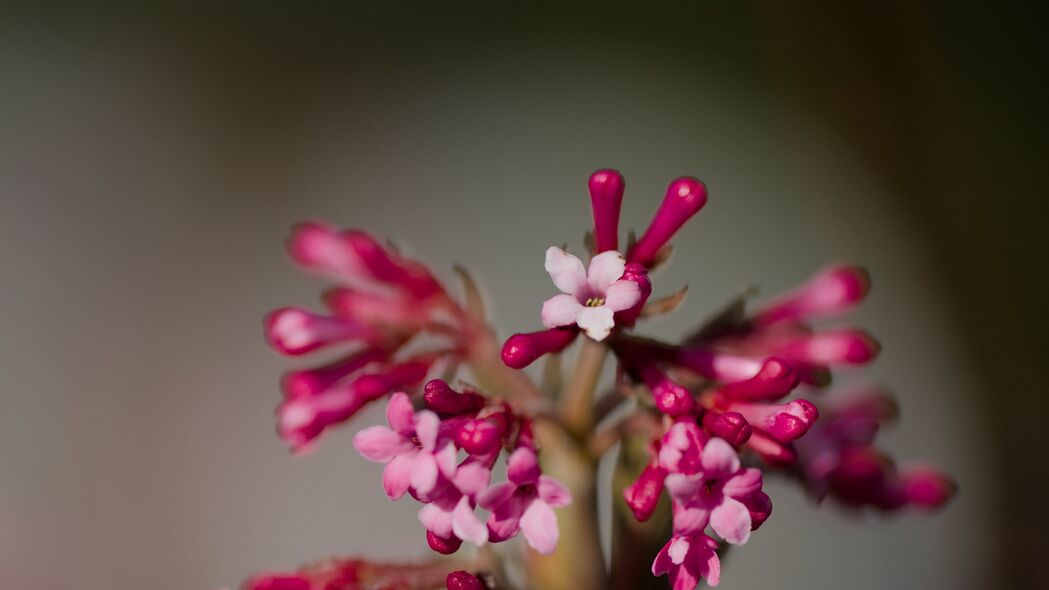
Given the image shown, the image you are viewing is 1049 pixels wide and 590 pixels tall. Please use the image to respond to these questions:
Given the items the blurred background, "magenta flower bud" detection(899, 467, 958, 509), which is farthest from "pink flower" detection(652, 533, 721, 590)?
the blurred background

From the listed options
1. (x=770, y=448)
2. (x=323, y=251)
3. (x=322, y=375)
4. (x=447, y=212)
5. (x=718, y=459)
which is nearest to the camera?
(x=718, y=459)

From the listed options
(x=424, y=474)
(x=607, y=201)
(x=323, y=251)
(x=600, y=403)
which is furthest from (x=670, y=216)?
(x=323, y=251)

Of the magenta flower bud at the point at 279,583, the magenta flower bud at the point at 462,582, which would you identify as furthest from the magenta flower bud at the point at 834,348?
the magenta flower bud at the point at 279,583

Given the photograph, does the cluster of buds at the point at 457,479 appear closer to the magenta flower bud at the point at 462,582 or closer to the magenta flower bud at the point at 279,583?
the magenta flower bud at the point at 462,582

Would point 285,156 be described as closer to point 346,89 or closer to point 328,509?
point 346,89

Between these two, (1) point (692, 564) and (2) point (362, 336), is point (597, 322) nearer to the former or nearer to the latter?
(1) point (692, 564)

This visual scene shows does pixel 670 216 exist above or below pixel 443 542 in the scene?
above
